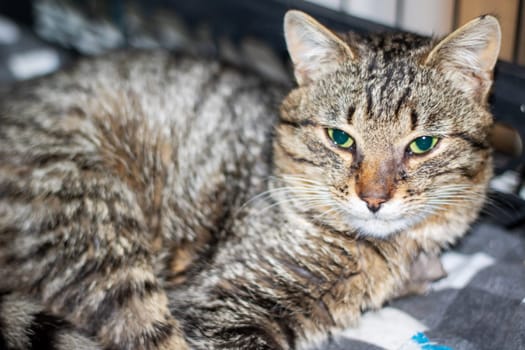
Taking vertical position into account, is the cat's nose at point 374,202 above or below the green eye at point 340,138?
below

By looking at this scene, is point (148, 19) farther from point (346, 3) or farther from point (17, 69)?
point (346, 3)

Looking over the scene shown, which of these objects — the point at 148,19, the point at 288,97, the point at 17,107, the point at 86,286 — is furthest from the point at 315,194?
the point at 148,19

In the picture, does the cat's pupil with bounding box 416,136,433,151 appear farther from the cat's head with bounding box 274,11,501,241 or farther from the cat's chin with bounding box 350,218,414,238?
the cat's chin with bounding box 350,218,414,238

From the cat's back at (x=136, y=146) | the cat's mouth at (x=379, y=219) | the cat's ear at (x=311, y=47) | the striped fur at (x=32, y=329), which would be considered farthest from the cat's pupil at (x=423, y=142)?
the striped fur at (x=32, y=329)

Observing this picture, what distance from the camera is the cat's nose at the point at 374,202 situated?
1.58m

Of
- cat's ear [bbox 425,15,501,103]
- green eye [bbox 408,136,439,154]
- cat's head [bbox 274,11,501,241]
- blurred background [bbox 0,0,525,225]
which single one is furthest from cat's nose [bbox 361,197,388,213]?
blurred background [bbox 0,0,525,225]

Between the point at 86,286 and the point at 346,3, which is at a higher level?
the point at 346,3

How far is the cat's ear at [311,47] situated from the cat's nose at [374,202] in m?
0.39

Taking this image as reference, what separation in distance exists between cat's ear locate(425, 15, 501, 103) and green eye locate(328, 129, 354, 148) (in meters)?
0.27

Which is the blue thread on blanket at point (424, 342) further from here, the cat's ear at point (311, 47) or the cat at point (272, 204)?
the cat's ear at point (311, 47)

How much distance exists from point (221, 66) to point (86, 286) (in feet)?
3.19

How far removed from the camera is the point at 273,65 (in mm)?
2840

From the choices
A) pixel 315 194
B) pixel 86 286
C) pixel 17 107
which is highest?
pixel 17 107

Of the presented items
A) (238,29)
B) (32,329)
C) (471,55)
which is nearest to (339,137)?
(471,55)
